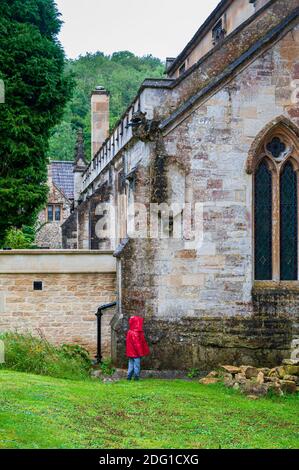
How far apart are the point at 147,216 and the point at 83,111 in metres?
81.3

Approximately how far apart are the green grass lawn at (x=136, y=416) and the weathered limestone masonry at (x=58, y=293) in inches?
142

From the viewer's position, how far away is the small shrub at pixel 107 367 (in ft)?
56.1

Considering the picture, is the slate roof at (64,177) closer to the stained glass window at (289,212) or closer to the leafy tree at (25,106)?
the leafy tree at (25,106)

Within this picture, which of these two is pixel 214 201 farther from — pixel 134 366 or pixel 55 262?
pixel 55 262

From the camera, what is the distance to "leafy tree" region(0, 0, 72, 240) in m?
27.0

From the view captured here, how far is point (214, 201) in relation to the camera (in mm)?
17109

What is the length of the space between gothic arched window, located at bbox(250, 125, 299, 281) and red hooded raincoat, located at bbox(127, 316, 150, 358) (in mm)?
3053

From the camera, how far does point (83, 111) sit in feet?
317

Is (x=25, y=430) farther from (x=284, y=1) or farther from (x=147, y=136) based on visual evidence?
(x=284, y=1)

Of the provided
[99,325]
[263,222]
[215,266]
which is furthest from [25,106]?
[215,266]

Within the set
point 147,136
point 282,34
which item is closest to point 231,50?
point 282,34

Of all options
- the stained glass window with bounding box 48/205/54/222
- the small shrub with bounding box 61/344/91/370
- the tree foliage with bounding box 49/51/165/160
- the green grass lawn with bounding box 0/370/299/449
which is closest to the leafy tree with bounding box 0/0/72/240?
the small shrub with bounding box 61/344/91/370

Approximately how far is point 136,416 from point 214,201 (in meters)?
Answer: 6.26
